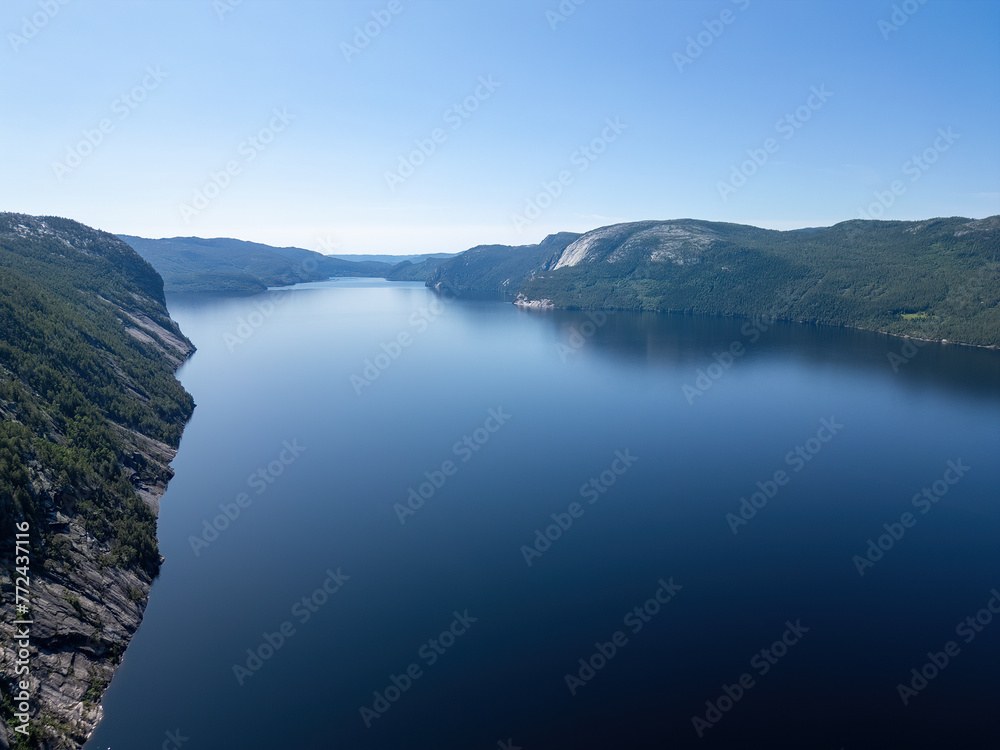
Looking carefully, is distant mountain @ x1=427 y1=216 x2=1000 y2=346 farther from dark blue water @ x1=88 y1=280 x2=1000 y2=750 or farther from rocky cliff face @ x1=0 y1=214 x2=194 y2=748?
rocky cliff face @ x1=0 y1=214 x2=194 y2=748

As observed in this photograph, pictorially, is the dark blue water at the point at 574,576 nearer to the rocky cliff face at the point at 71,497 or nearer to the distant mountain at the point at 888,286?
the rocky cliff face at the point at 71,497

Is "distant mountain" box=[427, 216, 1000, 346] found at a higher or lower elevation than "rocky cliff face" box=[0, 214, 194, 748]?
higher

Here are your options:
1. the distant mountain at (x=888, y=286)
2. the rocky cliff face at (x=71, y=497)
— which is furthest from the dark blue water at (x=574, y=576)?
the distant mountain at (x=888, y=286)

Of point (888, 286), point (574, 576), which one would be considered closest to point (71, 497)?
point (574, 576)

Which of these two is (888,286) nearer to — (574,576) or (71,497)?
(574,576)

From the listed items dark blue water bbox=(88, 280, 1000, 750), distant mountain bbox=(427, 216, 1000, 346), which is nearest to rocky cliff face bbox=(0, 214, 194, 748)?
dark blue water bbox=(88, 280, 1000, 750)
